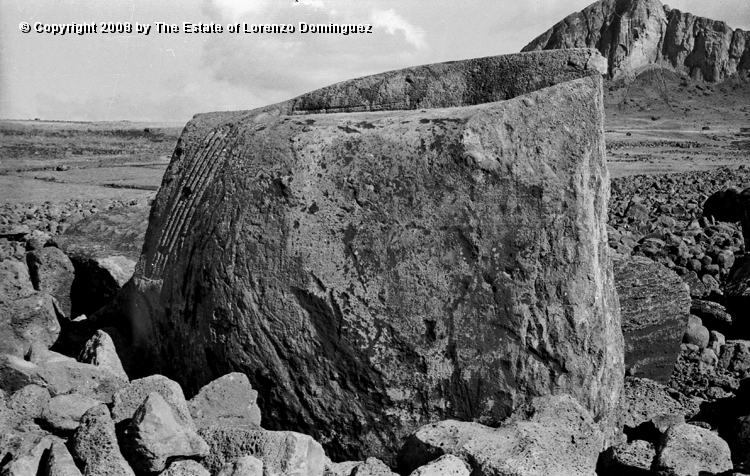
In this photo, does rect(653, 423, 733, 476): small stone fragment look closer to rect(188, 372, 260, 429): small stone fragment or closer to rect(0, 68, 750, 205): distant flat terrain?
Answer: rect(188, 372, 260, 429): small stone fragment

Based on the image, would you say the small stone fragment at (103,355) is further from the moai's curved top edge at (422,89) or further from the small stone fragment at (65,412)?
the moai's curved top edge at (422,89)

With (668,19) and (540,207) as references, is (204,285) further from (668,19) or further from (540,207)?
(668,19)

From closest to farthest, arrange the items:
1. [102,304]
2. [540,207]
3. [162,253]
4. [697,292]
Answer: [540,207] < [162,253] < [102,304] < [697,292]

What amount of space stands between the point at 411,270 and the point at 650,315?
237 cm

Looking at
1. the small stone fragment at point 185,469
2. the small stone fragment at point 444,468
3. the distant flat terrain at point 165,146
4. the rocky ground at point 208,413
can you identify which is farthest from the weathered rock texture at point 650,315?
the distant flat terrain at point 165,146

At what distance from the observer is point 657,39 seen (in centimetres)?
6775

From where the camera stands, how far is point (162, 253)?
3.62 m

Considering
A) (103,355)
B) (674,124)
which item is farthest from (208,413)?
(674,124)

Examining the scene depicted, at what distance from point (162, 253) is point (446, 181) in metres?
1.34

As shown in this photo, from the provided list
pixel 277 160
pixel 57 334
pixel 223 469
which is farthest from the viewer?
pixel 57 334

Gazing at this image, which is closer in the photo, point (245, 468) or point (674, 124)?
point (245, 468)

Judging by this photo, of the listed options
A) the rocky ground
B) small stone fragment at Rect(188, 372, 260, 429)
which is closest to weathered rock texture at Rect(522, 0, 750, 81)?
the rocky ground

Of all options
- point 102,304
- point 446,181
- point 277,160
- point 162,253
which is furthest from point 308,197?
point 102,304

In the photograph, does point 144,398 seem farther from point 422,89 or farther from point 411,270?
point 422,89
